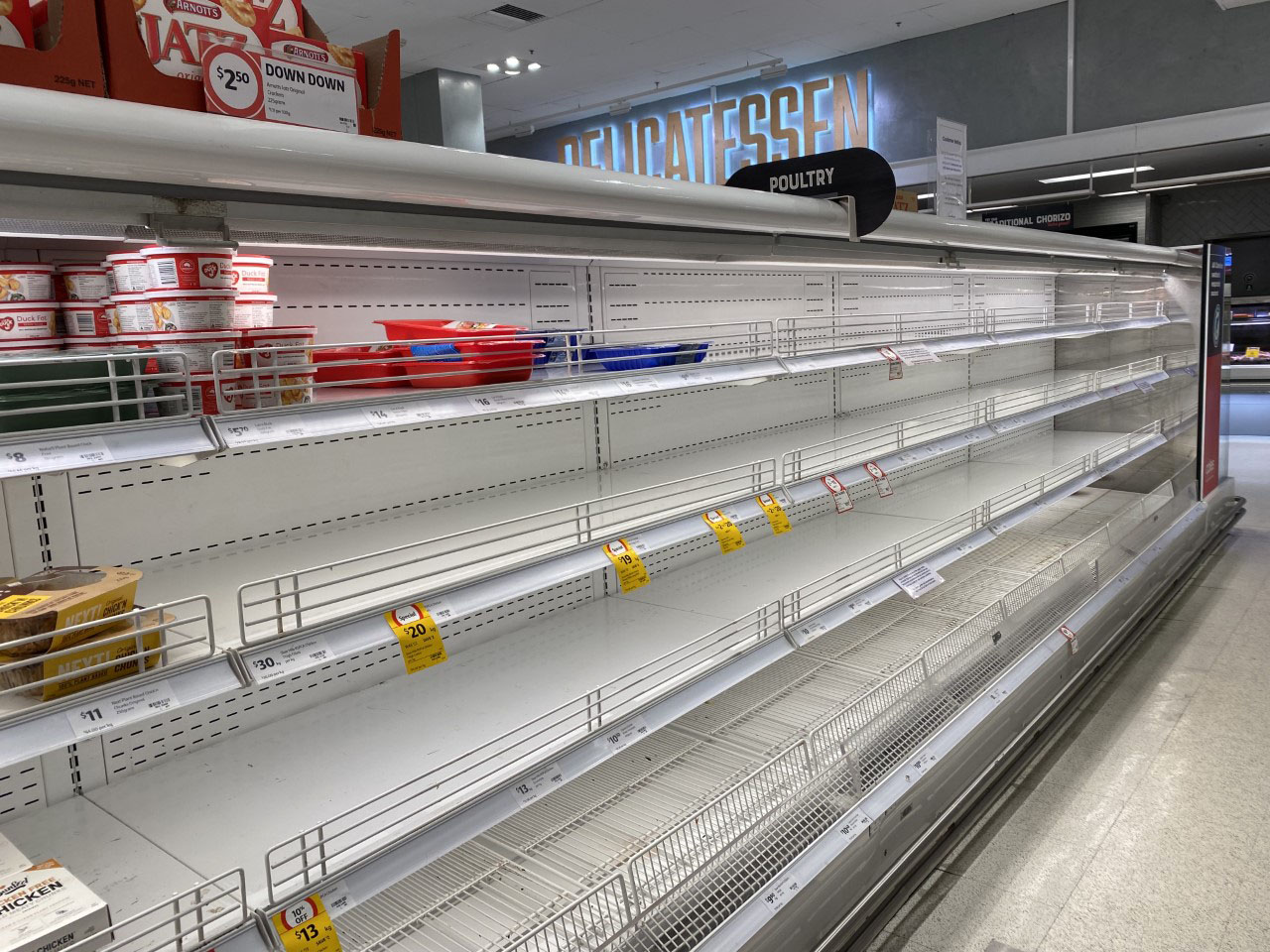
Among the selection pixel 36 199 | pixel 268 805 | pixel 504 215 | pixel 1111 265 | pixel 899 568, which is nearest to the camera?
pixel 36 199

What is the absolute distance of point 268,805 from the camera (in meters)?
1.42

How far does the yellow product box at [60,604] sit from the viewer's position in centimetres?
104

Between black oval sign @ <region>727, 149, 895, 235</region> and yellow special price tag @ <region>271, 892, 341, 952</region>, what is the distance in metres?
1.70

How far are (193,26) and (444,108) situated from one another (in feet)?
19.8

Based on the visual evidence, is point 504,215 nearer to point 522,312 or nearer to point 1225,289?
point 522,312

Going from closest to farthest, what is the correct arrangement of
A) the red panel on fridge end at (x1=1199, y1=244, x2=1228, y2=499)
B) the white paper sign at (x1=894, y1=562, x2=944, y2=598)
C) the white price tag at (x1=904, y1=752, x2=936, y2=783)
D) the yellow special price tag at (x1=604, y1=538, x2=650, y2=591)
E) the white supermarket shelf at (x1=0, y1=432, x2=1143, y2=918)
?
the white supermarket shelf at (x1=0, y1=432, x2=1143, y2=918) → the yellow special price tag at (x1=604, y1=538, x2=650, y2=591) → the white price tag at (x1=904, y1=752, x2=936, y2=783) → the white paper sign at (x1=894, y1=562, x2=944, y2=598) → the red panel on fridge end at (x1=1199, y1=244, x2=1228, y2=499)

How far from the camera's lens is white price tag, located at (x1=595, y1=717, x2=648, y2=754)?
1.55 metres

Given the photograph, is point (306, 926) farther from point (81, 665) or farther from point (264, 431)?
point (264, 431)

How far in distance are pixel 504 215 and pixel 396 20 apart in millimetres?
4904

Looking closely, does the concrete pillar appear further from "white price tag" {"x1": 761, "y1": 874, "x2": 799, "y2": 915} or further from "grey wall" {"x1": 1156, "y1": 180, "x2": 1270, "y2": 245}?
"grey wall" {"x1": 1156, "y1": 180, "x2": 1270, "y2": 245}

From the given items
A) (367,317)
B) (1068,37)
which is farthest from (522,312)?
(1068,37)

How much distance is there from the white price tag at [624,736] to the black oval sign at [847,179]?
1243 mm

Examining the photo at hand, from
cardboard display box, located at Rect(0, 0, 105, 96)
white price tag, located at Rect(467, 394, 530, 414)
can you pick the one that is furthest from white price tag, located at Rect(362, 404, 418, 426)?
cardboard display box, located at Rect(0, 0, 105, 96)

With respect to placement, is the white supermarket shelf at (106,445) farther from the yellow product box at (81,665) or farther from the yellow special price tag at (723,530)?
the yellow special price tag at (723,530)
